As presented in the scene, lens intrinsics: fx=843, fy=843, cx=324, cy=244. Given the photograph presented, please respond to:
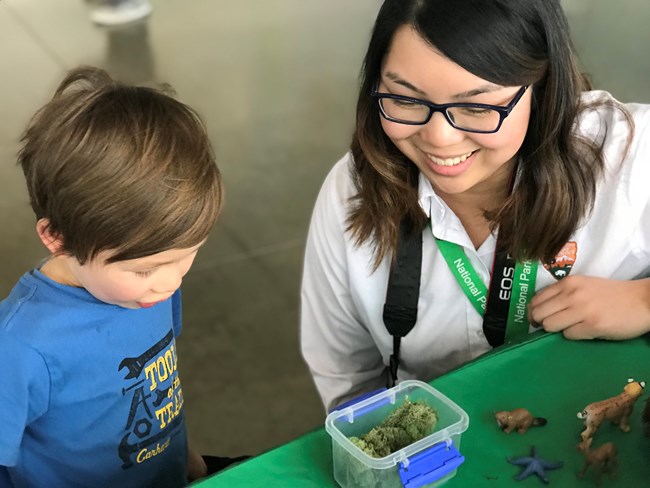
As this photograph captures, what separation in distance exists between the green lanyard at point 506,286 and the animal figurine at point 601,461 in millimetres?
378

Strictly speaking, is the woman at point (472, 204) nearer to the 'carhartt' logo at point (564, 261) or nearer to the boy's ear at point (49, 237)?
the 'carhartt' logo at point (564, 261)

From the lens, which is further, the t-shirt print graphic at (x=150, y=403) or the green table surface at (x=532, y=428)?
the t-shirt print graphic at (x=150, y=403)

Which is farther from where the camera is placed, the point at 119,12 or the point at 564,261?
the point at 119,12

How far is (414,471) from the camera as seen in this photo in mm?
1089

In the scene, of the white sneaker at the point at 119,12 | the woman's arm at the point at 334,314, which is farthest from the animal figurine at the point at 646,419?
the white sneaker at the point at 119,12

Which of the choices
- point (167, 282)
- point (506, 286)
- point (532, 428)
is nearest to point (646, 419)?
point (532, 428)

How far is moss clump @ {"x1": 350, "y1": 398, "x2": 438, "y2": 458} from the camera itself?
1107mm

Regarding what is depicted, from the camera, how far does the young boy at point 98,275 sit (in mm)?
1123

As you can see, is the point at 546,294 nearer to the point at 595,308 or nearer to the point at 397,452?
the point at 595,308

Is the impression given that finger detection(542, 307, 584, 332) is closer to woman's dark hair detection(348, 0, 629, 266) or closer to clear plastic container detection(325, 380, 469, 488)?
woman's dark hair detection(348, 0, 629, 266)

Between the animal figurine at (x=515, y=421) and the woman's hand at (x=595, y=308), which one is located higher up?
the woman's hand at (x=595, y=308)

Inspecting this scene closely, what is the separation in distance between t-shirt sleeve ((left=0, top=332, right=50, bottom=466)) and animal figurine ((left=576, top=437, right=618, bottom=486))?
0.76 metres

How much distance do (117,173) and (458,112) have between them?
53cm

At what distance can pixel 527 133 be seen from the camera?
1447 mm
